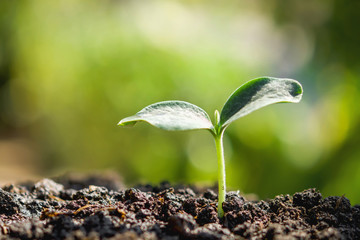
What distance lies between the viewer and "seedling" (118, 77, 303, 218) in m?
0.80

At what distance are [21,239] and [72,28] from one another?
13.0ft

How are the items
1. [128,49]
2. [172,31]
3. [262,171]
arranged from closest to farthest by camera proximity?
[262,171] < [128,49] < [172,31]

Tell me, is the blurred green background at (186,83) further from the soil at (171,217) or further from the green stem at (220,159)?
the green stem at (220,159)

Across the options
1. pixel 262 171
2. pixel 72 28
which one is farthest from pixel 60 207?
pixel 72 28

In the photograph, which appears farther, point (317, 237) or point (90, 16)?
point (90, 16)

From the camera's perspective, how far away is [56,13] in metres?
4.93

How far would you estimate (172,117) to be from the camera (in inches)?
31.8

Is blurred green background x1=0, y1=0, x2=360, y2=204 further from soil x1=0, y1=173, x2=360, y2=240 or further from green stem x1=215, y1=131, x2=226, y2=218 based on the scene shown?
green stem x1=215, y1=131, x2=226, y2=218

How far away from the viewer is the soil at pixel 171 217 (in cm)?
77

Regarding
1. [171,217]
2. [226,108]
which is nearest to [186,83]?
[226,108]

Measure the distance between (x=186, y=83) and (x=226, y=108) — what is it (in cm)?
246

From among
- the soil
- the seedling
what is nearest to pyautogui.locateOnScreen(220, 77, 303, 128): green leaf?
the seedling

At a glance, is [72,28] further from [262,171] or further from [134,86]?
[262,171]

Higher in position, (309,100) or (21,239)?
(309,100)
